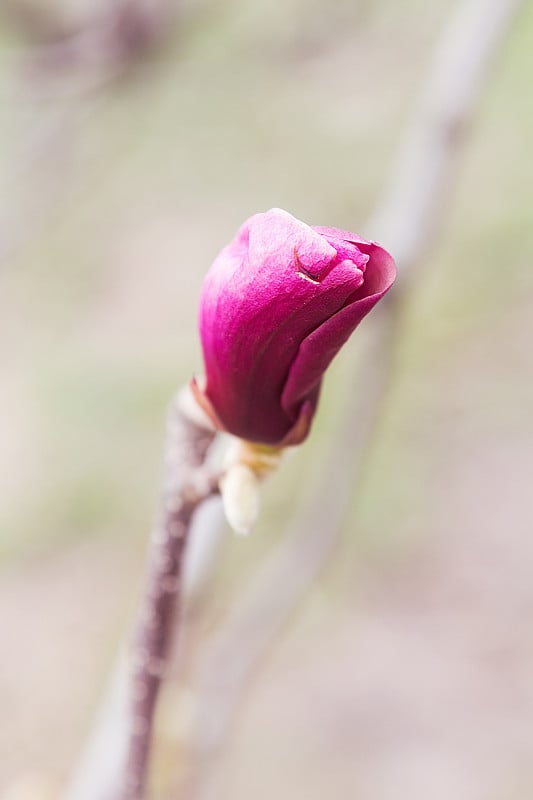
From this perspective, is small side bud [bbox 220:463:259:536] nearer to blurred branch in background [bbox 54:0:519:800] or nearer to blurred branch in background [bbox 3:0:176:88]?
blurred branch in background [bbox 54:0:519:800]

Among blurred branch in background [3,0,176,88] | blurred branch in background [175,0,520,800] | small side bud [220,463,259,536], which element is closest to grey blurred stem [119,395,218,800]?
small side bud [220,463,259,536]

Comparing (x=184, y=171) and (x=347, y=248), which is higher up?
(x=347, y=248)

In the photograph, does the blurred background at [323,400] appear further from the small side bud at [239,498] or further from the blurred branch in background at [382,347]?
the small side bud at [239,498]

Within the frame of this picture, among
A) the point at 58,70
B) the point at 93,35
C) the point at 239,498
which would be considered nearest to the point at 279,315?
the point at 239,498

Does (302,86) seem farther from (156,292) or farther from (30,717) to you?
(30,717)

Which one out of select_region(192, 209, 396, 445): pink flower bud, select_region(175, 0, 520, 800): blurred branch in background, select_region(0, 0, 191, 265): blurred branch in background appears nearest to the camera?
select_region(192, 209, 396, 445): pink flower bud

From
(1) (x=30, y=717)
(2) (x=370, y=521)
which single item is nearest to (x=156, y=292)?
(2) (x=370, y=521)

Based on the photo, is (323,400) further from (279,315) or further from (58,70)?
(279,315)
